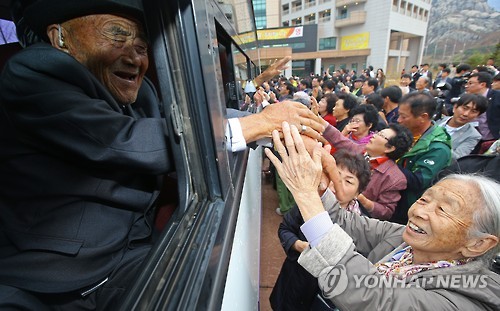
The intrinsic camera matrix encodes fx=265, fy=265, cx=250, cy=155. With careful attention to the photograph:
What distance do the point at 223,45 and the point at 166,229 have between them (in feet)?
8.28

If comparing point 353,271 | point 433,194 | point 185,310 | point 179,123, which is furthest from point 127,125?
point 433,194

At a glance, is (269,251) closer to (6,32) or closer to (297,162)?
(297,162)

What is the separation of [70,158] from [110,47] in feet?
1.53

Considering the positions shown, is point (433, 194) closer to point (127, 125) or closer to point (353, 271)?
point (353, 271)

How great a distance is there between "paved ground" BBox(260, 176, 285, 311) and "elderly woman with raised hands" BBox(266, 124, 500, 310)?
5.91 feet

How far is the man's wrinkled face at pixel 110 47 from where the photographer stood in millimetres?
1032

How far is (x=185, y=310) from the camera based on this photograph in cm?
72

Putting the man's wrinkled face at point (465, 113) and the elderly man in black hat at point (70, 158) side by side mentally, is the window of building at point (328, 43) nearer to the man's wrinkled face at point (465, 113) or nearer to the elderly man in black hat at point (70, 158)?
the man's wrinkled face at point (465, 113)

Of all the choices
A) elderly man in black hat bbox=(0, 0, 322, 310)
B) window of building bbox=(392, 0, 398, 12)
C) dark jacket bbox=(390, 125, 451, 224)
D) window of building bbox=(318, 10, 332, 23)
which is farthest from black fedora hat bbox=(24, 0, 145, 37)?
window of building bbox=(318, 10, 332, 23)

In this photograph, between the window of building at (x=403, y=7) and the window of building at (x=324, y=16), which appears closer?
the window of building at (x=403, y=7)

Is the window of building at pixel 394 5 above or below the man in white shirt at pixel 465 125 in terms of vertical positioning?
above

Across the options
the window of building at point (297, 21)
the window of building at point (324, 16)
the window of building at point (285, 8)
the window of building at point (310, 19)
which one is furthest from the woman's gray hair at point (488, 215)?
the window of building at point (285, 8)

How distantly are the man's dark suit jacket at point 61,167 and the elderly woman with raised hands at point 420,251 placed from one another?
0.66 m

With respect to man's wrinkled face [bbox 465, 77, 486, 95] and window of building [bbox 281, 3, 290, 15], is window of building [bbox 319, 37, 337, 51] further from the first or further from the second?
man's wrinkled face [bbox 465, 77, 486, 95]
